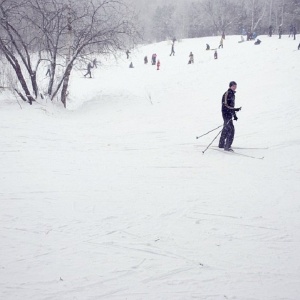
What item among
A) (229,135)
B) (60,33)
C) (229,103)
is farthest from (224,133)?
(60,33)

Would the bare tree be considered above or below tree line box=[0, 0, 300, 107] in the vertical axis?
above

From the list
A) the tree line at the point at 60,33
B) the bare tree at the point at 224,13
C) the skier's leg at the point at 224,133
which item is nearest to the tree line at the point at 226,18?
the bare tree at the point at 224,13

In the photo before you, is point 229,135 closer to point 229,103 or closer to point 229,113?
point 229,113

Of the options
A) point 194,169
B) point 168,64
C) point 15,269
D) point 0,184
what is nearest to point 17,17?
point 0,184

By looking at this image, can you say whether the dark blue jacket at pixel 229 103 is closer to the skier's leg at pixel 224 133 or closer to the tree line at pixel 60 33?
the skier's leg at pixel 224 133

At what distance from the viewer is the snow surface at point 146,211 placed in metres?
3.23

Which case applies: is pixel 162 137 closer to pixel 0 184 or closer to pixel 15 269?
pixel 0 184

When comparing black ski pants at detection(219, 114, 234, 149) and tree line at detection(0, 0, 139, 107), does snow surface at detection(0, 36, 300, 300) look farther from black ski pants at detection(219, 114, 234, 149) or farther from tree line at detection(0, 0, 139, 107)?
tree line at detection(0, 0, 139, 107)

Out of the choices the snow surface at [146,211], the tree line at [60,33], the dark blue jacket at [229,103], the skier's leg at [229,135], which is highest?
the tree line at [60,33]

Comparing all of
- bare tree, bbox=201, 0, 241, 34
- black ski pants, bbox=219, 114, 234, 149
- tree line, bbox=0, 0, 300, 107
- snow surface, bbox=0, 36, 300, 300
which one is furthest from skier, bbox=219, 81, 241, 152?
bare tree, bbox=201, 0, 241, 34

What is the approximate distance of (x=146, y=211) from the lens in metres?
4.76

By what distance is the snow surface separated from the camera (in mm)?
3234

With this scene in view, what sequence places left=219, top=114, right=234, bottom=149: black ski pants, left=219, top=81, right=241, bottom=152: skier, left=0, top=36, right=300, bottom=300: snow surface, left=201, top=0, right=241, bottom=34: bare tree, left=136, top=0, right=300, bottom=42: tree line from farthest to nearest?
left=201, top=0, right=241, bottom=34: bare tree < left=136, top=0, right=300, bottom=42: tree line < left=219, top=114, right=234, bottom=149: black ski pants < left=219, top=81, right=241, bottom=152: skier < left=0, top=36, right=300, bottom=300: snow surface

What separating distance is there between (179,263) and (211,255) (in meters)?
0.47
